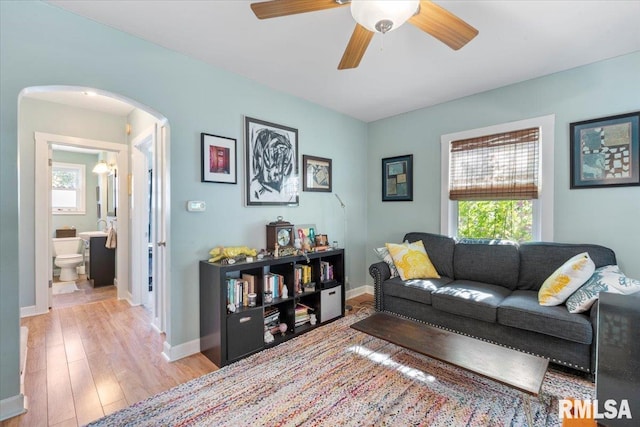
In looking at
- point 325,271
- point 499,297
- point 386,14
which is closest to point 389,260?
point 325,271

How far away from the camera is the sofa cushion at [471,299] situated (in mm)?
2396

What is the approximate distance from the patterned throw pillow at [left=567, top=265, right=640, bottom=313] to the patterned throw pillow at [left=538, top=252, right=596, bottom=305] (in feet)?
0.14

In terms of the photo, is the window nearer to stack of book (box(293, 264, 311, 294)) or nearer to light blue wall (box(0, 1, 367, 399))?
light blue wall (box(0, 1, 367, 399))

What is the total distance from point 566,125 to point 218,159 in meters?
3.39

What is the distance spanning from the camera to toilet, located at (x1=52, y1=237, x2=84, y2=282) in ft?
15.2

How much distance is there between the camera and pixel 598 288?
2.04m

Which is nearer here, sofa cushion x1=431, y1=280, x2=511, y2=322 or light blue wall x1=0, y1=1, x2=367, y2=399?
light blue wall x1=0, y1=1, x2=367, y2=399

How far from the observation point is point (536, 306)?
224cm

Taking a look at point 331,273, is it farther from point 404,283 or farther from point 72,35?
point 72,35

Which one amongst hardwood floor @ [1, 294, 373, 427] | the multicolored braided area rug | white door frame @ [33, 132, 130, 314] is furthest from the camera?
white door frame @ [33, 132, 130, 314]

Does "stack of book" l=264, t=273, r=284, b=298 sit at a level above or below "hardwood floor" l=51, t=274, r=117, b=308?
above

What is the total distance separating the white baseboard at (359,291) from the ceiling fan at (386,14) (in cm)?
326

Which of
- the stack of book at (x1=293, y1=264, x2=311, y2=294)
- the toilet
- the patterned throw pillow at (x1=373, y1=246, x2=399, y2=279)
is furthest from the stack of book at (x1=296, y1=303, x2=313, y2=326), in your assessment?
the toilet

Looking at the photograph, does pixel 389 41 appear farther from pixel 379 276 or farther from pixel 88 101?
pixel 88 101
